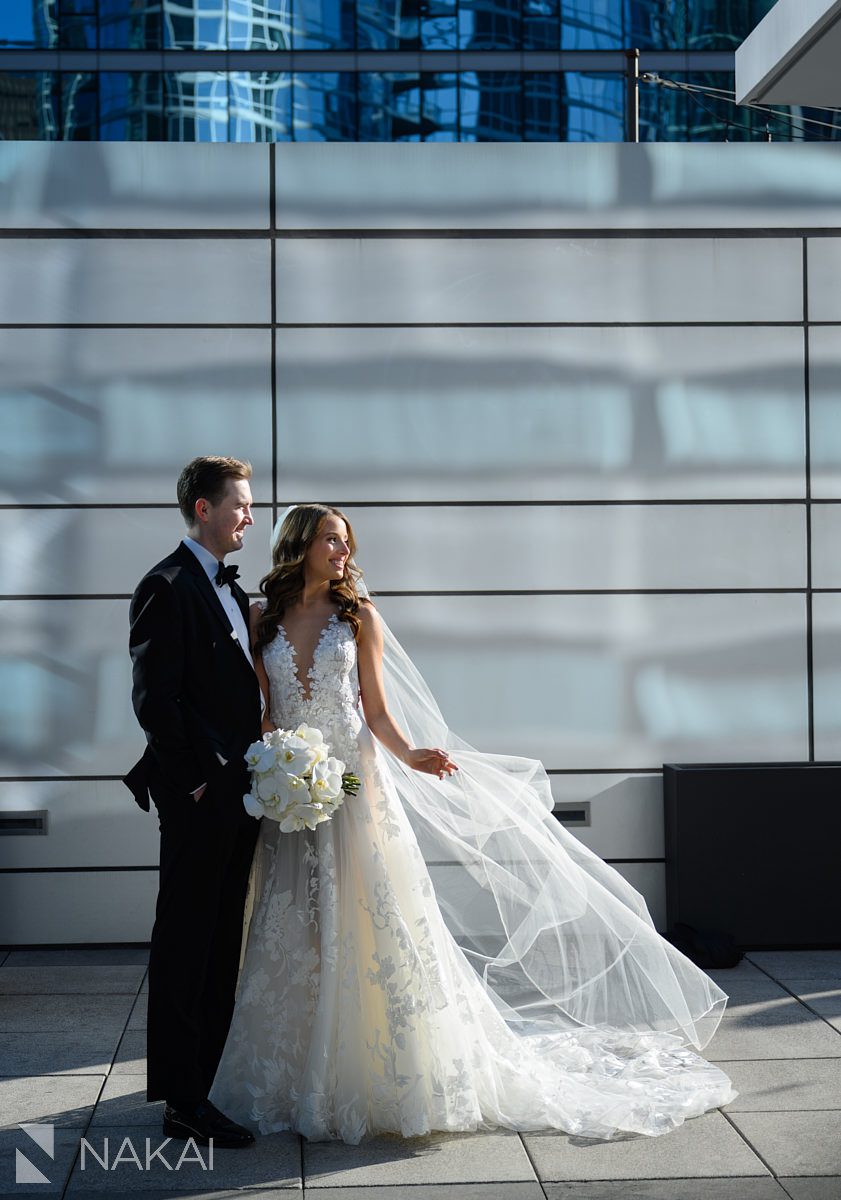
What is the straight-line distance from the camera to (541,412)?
20.1ft

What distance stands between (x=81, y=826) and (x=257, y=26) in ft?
98.8

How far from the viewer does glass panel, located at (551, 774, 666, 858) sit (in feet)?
20.1

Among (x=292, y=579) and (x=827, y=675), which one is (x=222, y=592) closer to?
(x=292, y=579)

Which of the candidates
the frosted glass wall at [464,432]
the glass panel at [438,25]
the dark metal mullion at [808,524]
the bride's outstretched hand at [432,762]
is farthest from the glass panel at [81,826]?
the glass panel at [438,25]

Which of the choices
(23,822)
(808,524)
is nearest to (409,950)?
(23,822)

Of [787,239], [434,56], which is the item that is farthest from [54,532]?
[434,56]

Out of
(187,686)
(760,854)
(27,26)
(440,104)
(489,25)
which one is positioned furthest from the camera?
(27,26)

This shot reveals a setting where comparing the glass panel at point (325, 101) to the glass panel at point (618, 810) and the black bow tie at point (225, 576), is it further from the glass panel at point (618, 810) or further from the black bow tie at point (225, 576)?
the black bow tie at point (225, 576)

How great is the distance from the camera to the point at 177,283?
605cm

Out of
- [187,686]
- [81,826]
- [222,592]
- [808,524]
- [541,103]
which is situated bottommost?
[81,826]

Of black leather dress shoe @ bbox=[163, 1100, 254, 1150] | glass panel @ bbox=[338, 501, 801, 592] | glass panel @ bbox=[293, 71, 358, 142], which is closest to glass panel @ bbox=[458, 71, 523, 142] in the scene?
glass panel @ bbox=[293, 71, 358, 142]

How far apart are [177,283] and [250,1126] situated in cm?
390

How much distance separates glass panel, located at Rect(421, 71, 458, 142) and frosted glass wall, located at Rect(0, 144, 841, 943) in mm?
26607

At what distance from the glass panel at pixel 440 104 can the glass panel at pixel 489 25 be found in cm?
95
